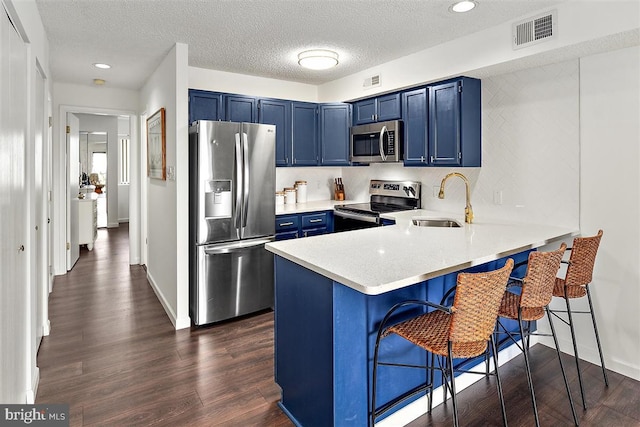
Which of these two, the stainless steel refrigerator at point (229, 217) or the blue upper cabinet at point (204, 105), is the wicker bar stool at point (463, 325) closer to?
the stainless steel refrigerator at point (229, 217)

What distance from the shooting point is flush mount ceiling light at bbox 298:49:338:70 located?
3.50m

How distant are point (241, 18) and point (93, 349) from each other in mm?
2761

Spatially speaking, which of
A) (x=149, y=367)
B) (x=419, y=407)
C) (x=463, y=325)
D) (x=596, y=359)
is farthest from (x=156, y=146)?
(x=596, y=359)

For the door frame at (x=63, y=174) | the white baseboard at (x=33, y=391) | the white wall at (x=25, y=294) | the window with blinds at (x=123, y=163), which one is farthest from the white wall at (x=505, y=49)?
the window with blinds at (x=123, y=163)

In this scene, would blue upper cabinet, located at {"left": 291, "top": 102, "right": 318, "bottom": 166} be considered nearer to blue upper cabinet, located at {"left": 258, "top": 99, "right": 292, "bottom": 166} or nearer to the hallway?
blue upper cabinet, located at {"left": 258, "top": 99, "right": 292, "bottom": 166}

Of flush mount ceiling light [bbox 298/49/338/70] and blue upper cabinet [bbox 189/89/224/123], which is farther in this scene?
blue upper cabinet [bbox 189/89/224/123]

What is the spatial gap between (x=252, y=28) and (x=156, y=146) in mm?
1805

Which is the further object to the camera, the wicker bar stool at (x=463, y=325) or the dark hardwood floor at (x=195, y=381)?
the dark hardwood floor at (x=195, y=381)

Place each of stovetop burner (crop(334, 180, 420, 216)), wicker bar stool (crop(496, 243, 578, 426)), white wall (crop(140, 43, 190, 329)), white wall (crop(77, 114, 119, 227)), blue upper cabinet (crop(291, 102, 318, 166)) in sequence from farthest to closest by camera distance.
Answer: white wall (crop(77, 114, 119, 227)), blue upper cabinet (crop(291, 102, 318, 166)), stovetop burner (crop(334, 180, 420, 216)), white wall (crop(140, 43, 190, 329)), wicker bar stool (crop(496, 243, 578, 426))

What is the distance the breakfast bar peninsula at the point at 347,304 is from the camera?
179 cm

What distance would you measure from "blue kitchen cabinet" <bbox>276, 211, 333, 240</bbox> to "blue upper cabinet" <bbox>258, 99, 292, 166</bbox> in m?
0.71

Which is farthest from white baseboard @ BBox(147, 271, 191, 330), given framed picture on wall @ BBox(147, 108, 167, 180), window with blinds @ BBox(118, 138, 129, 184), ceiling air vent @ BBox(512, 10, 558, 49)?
window with blinds @ BBox(118, 138, 129, 184)

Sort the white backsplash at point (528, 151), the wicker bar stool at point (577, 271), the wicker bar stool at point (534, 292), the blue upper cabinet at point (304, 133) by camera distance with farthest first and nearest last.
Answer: the blue upper cabinet at point (304, 133), the white backsplash at point (528, 151), the wicker bar stool at point (577, 271), the wicker bar stool at point (534, 292)

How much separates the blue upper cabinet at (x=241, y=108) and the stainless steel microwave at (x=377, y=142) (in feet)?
3.87
